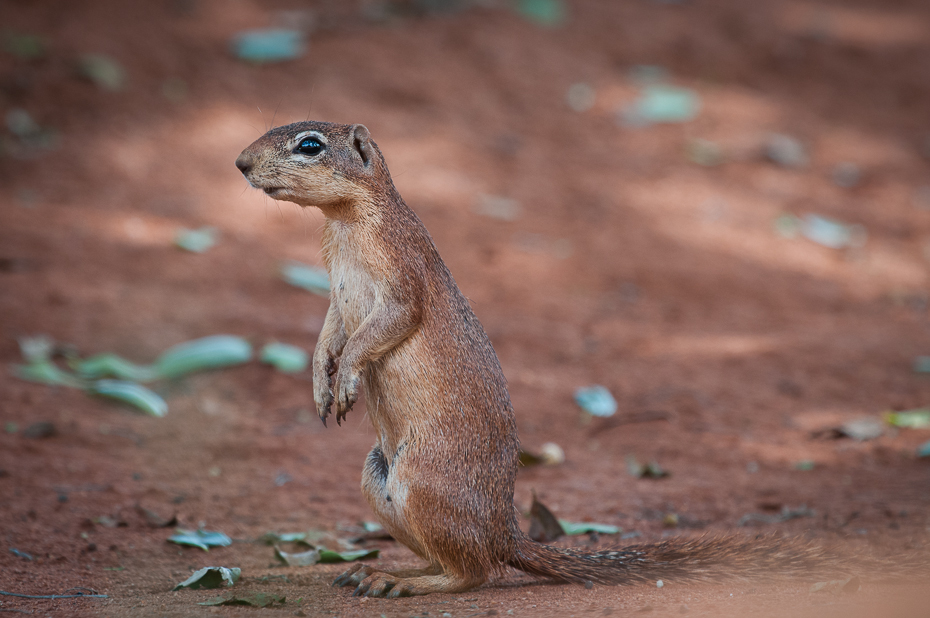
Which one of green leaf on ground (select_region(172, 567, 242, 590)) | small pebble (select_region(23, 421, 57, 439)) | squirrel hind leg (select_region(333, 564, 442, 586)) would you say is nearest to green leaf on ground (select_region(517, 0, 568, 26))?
small pebble (select_region(23, 421, 57, 439))

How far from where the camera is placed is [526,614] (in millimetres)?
2943

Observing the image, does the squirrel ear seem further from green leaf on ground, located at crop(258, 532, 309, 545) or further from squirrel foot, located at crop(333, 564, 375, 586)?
green leaf on ground, located at crop(258, 532, 309, 545)

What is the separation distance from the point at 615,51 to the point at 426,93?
126 inches

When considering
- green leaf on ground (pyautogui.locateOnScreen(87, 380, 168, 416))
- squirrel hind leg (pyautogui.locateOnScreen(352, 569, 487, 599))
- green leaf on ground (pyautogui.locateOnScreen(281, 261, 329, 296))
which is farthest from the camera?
green leaf on ground (pyautogui.locateOnScreen(281, 261, 329, 296))

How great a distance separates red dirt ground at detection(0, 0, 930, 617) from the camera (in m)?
4.15

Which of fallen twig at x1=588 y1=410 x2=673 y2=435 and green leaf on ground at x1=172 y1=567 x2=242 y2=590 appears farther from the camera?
fallen twig at x1=588 y1=410 x2=673 y2=435

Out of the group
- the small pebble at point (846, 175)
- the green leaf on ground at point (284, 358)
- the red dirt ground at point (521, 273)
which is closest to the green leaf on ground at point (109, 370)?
the red dirt ground at point (521, 273)

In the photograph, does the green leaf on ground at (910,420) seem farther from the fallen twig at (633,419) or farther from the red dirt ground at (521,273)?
the fallen twig at (633,419)

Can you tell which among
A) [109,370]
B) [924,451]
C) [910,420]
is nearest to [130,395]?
[109,370]

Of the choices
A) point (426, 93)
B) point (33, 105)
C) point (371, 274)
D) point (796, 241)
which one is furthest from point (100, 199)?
point (796, 241)

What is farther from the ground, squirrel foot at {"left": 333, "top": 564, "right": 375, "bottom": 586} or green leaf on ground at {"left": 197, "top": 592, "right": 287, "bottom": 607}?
green leaf on ground at {"left": 197, "top": 592, "right": 287, "bottom": 607}

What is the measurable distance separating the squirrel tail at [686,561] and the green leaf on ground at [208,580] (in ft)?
3.64

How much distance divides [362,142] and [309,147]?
22 centimetres

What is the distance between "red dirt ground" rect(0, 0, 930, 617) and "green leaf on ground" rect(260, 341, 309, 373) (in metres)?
0.11
